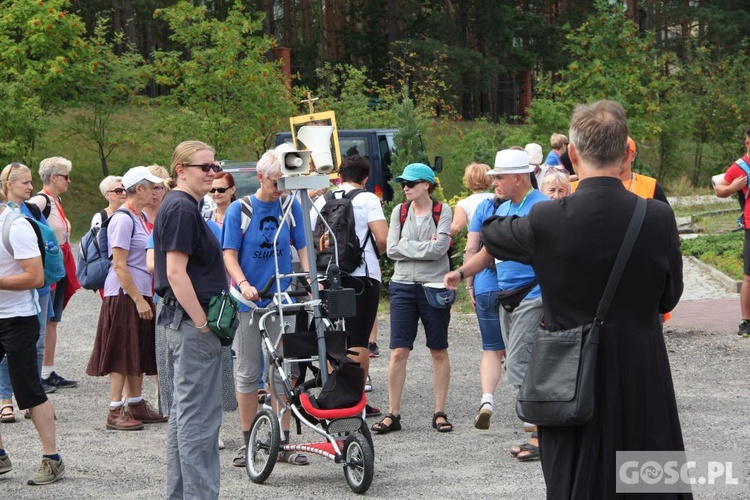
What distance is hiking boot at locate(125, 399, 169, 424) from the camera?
8.18 meters

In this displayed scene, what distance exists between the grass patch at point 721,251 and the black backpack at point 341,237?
8.02 m

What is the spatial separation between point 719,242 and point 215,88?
12214 millimetres

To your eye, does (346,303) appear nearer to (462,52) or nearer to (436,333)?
(436,333)

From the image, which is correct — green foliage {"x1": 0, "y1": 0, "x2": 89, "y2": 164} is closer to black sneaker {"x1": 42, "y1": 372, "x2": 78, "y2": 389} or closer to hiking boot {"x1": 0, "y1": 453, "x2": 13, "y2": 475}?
black sneaker {"x1": 42, "y1": 372, "x2": 78, "y2": 389}

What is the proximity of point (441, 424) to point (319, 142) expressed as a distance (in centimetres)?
237

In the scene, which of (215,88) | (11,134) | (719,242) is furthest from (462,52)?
(719,242)

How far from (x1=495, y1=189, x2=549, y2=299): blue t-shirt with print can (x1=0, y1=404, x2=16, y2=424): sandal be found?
4097mm

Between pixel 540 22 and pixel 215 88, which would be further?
pixel 540 22

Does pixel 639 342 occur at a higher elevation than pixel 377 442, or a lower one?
higher

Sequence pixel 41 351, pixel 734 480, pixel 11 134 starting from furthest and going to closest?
pixel 11 134 → pixel 41 351 → pixel 734 480

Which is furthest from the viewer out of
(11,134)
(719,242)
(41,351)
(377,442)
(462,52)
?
(462,52)

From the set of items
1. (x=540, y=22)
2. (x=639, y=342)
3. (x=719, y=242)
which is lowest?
(x=719, y=242)

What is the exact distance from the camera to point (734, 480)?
616 cm

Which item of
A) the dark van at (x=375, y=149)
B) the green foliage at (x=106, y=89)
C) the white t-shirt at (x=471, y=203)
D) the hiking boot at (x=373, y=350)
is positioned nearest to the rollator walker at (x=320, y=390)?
the white t-shirt at (x=471, y=203)
